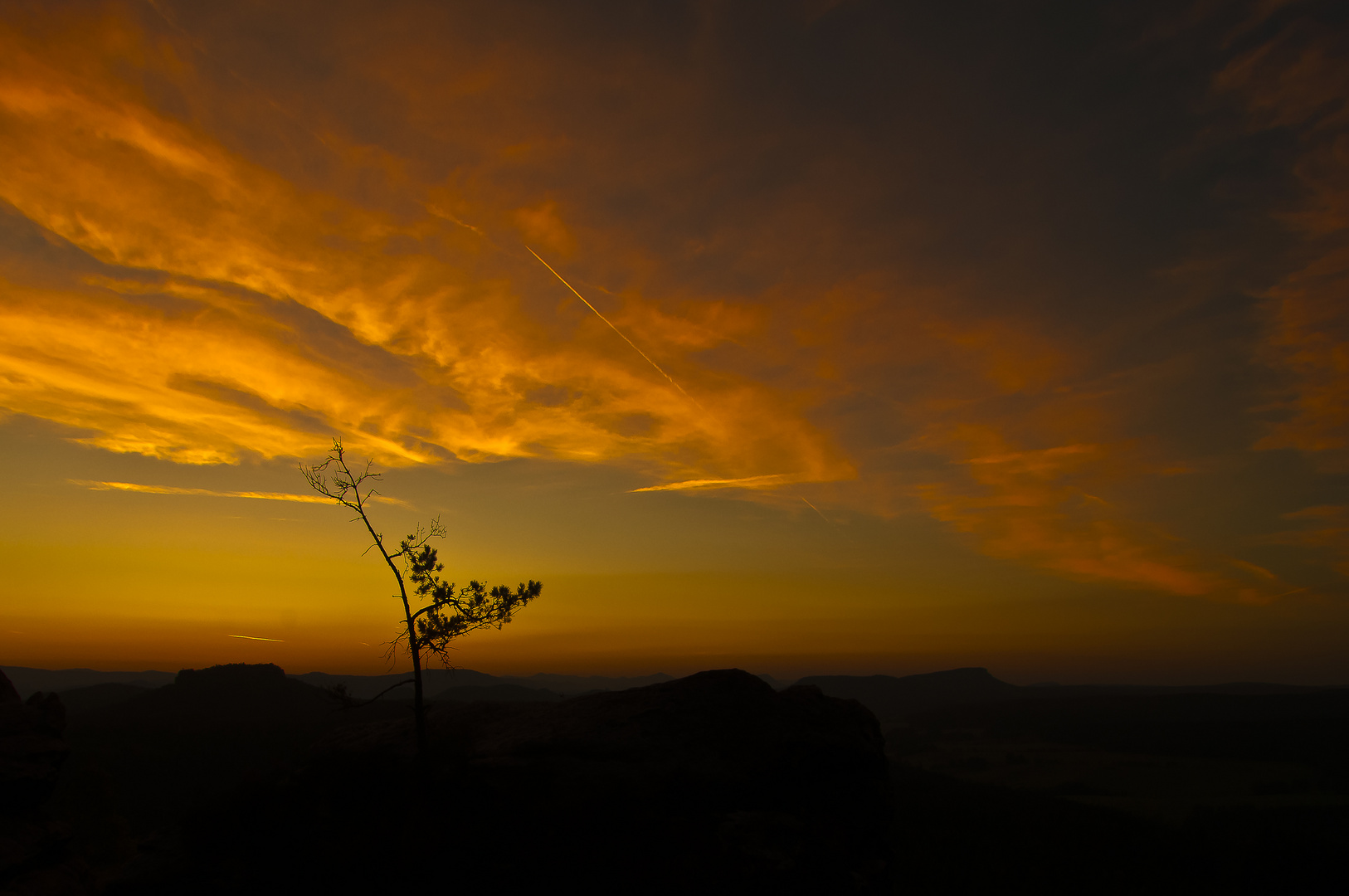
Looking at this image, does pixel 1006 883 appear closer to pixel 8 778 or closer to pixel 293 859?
pixel 293 859

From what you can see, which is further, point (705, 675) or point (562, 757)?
point (705, 675)

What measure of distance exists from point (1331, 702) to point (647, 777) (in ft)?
587

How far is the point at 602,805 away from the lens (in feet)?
49.2

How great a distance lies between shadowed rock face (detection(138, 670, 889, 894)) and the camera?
1446 cm

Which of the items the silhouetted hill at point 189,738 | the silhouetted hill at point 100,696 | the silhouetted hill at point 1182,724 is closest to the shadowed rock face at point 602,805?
the silhouetted hill at point 189,738

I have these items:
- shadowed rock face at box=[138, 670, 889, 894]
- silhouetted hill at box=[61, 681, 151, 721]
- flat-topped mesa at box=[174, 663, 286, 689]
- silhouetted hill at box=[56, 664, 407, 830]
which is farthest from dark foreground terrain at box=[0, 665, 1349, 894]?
silhouetted hill at box=[61, 681, 151, 721]

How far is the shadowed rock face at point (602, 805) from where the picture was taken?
1446 centimetres

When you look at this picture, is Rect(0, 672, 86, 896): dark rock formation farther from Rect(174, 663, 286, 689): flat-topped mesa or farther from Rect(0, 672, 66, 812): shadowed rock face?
Rect(174, 663, 286, 689): flat-topped mesa

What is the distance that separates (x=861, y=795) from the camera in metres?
16.8

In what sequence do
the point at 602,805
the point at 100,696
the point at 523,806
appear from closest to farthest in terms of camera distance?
1. the point at 602,805
2. the point at 523,806
3. the point at 100,696

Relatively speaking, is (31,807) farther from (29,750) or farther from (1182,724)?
(1182,724)

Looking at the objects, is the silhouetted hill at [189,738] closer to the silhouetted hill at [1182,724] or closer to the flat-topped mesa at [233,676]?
the flat-topped mesa at [233,676]

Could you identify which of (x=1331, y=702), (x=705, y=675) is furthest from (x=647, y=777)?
(x=1331, y=702)

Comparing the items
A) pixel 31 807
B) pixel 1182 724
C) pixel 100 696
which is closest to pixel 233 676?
pixel 100 696
